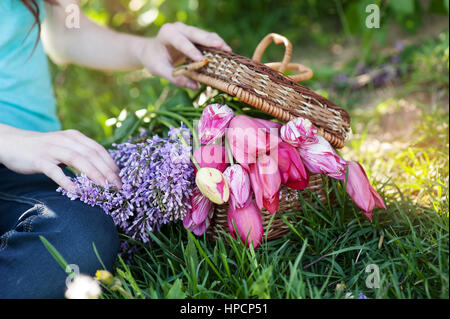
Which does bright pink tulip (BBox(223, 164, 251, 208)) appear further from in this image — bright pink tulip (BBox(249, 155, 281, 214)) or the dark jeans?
the dark jeans

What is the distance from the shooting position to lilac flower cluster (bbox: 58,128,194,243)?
0.85m

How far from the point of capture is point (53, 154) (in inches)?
31.7

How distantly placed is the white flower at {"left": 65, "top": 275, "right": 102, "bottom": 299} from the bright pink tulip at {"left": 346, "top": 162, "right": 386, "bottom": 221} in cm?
52

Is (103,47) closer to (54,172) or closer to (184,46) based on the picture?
(184,46)

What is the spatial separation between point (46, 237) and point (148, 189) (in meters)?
0.21

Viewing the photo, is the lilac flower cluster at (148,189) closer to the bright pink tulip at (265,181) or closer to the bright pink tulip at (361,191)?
the bright pink tulip at (265,181)

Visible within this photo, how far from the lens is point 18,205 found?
871 millimetres

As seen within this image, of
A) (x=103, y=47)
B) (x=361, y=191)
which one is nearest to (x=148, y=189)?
(x=361, y=191)

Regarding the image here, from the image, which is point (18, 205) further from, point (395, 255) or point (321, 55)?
point (321, 55)

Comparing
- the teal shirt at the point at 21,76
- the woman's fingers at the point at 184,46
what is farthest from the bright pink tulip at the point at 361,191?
the teal shirt at the point at 21,76

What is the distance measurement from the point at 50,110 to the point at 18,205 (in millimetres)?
378

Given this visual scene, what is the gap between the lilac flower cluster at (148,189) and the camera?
0.85 meters
